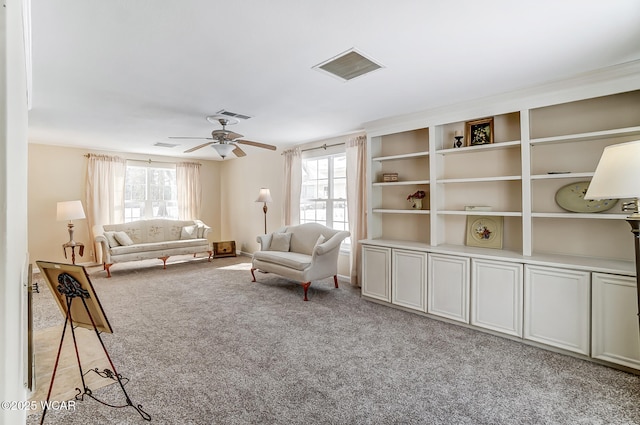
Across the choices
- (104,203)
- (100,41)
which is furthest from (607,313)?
(104,203)

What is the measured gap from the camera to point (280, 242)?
5336 mm

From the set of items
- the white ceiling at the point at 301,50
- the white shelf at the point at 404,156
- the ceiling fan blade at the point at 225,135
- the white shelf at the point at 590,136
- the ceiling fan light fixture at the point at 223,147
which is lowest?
the white shelf at the point at 590,136

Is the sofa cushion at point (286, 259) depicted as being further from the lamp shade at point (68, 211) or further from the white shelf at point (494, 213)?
the lamp shade at point (68, 211)

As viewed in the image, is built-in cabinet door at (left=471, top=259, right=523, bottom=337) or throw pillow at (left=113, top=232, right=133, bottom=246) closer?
built-in cabinet door at (left=471, top=259, right=523, bottom=337)

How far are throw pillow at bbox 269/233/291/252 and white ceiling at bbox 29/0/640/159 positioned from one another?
2265mm

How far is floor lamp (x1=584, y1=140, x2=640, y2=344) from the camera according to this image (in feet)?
5.81

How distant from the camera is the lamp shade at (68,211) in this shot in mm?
5348

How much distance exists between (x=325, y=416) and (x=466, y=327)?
6.75ft

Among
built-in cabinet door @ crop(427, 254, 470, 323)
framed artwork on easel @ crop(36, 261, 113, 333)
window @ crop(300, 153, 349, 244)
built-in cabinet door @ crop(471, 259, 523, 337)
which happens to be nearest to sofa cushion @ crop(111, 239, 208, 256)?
window @ crop(300, 153, 349, 244)

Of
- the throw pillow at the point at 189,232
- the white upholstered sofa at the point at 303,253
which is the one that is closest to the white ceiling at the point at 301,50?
the white upholstered sofa at the point at 303,253

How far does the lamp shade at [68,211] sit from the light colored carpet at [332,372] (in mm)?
1910

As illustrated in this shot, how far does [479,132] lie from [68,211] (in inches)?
256

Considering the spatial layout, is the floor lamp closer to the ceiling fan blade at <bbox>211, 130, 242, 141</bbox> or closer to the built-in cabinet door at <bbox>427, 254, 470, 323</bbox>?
the built-in cabinet door at <bbox>427, 254, 470, 323</bbox>

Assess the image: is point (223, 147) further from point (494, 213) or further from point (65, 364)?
point (494, 213)
